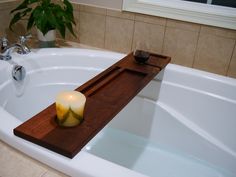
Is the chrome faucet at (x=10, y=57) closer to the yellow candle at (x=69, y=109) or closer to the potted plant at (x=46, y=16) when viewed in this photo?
the potted plant at (x=46, y=16)

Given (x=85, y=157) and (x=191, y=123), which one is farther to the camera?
(x=191, y=123)

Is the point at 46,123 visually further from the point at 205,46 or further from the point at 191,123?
the point at 205,46

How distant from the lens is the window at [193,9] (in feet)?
5.47

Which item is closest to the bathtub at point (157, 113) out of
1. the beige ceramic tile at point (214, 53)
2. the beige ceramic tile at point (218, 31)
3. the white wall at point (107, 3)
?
the beige ceramic tile at point (214, 53)

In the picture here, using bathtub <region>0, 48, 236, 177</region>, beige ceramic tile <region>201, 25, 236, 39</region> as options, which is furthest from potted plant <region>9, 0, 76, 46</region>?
beige ceramic tile <region>201, 25, 236, 39</region>

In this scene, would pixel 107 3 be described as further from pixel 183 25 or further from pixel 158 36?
pixel 183 25

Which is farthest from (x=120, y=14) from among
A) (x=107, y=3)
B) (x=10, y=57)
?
(x=10, y=57)

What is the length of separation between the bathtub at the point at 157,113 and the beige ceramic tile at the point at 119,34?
0.21 m

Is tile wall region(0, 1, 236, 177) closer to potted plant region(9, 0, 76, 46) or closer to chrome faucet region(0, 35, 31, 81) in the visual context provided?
potted plant region(9, 0, 76, 46)

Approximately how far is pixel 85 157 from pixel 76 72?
3.33 ft

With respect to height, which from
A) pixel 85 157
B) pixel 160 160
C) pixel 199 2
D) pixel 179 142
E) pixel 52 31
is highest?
pixel 199 2

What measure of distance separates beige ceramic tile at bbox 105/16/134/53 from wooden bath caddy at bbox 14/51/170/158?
12.5 inches

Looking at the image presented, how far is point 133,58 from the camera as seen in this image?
175cm

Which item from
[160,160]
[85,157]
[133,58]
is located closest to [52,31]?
[133,58]
